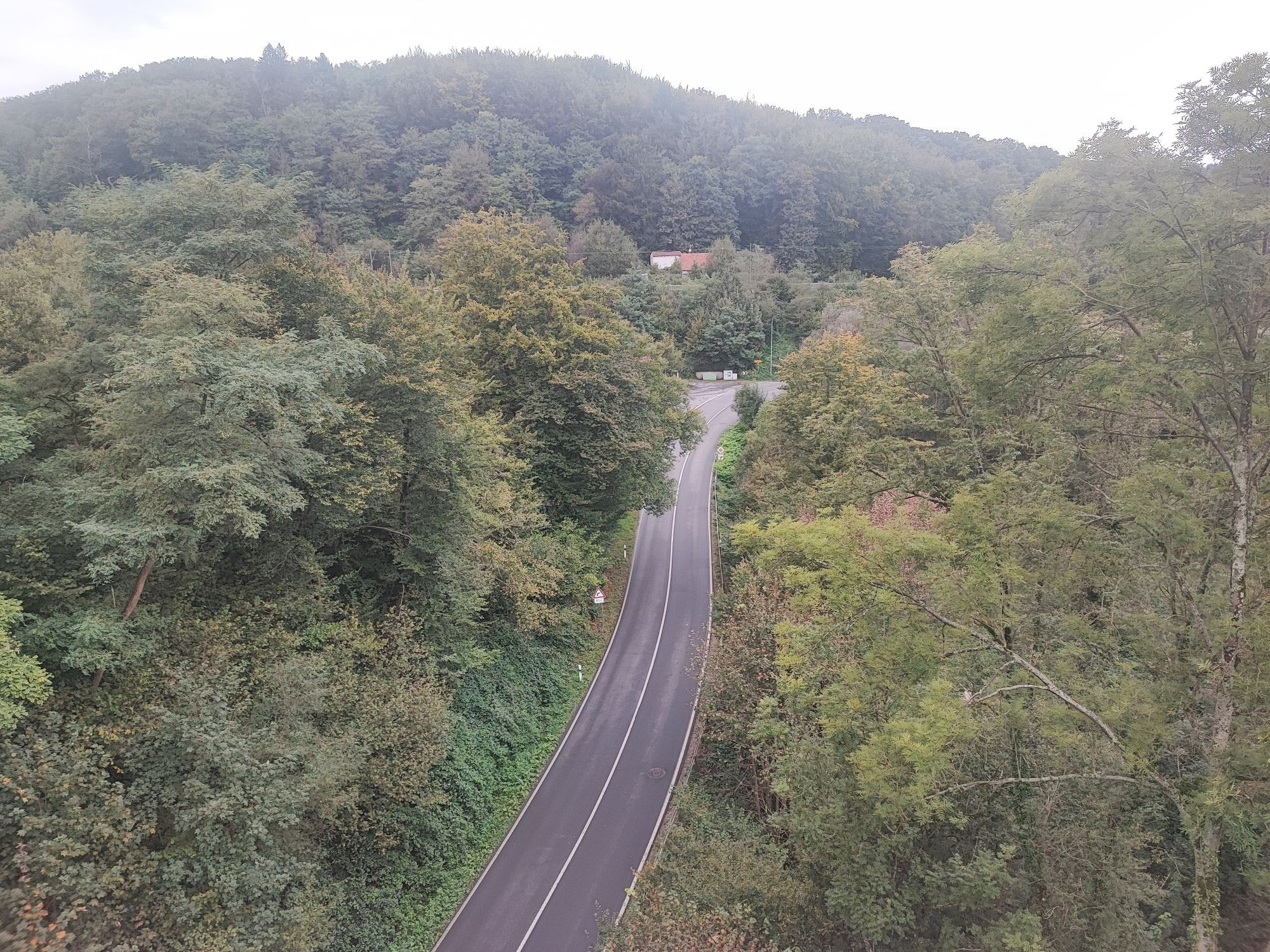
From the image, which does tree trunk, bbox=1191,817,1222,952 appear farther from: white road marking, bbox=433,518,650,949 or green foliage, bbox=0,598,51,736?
green foliage, bbox=0,598,51,736

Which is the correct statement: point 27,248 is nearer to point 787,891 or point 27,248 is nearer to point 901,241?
point 787,891

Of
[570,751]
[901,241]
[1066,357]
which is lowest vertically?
[570,751]

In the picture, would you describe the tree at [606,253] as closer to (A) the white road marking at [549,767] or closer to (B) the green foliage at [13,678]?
A: (A) the white road marking at [549,767]

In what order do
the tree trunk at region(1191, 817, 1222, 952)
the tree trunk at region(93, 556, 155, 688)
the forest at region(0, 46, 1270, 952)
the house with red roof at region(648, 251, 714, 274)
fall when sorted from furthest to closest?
the house with red roof at region(648, 251, 714, 274) < the tree trunk at region(93, 556, 155, 688) < the forest at region(0, 46, 1270, 952) < the tree trunk at region(1191, 817, 1222, 952)

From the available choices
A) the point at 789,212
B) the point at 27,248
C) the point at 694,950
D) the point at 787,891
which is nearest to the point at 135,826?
the point at 694,950

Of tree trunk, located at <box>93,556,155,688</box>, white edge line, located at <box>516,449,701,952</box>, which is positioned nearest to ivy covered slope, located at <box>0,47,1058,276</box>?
white edge line, located at <box>516,449,701,952</box>

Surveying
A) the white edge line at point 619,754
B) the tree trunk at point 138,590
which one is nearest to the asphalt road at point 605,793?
the white edge line at point 619,754

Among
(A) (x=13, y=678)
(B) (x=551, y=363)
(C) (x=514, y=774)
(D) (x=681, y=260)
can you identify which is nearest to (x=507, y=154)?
(D) (x=681, y=260)
